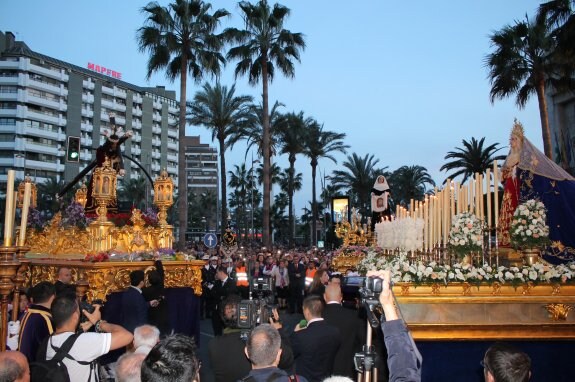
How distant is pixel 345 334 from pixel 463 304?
2.43 meters

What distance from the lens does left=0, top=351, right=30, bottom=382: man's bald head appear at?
12.0 feet

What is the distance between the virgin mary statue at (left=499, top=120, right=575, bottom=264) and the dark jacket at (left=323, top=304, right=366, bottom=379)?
15.4 ft

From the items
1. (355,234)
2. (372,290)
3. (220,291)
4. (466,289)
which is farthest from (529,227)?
(355,234)

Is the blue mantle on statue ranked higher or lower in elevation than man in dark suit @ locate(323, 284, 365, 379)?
higher

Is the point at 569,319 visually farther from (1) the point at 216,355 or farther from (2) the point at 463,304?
(1) the point at 216,355

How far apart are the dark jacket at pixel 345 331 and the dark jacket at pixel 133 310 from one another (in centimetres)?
390

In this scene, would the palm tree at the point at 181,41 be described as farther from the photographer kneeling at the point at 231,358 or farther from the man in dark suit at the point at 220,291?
the photographer kneeling at the point at 231,358

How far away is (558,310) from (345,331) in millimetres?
3660

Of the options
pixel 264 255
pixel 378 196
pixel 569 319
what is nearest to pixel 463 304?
pixel 569 319

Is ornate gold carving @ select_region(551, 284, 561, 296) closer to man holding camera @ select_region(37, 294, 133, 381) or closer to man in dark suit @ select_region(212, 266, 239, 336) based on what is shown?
man holding camera @ select_region(37, 294, 133, 381)

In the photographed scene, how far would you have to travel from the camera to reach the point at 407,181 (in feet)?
207

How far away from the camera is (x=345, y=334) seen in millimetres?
7094

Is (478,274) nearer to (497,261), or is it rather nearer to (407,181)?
(497,261)

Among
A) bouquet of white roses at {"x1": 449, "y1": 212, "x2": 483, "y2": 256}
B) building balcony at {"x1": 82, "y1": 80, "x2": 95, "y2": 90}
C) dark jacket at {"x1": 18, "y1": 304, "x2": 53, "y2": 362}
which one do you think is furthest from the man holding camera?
building balcony at {"x1": 82, "y1": 80, "x2": 95, "y2": 90}
